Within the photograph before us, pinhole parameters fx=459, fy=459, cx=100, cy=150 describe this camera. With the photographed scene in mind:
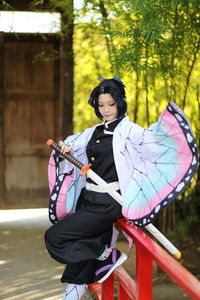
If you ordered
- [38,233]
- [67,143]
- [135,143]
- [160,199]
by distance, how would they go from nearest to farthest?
[160,199] < [135,143] < [67,143] < [38,233]

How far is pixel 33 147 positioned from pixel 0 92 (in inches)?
31.7

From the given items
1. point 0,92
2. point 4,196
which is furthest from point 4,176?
point 0,92

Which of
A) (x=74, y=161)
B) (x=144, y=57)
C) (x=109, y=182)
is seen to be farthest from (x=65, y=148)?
(x=144, y=57)

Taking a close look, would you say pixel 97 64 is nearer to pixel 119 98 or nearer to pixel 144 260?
pixel 119 98

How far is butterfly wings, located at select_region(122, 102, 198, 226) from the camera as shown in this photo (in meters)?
2.00

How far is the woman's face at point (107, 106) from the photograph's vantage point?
2.40 meters

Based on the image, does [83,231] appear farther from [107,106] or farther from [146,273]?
[107,106]

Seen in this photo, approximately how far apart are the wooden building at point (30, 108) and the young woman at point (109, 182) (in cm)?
313

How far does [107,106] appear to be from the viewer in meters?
2.41

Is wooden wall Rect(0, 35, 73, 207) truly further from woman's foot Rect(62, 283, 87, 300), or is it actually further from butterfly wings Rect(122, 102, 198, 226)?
butterfly wings Rect(122, 102, 198, 226)

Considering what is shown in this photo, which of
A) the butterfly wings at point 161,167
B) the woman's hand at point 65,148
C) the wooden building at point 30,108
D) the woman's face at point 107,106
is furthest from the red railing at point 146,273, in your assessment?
the wooden building at point 30,108

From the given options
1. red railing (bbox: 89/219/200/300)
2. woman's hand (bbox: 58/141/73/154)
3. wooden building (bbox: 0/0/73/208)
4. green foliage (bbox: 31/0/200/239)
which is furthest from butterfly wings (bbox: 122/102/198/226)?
wooden building (bbox: 0/0/73/208)

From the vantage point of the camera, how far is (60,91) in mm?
5723

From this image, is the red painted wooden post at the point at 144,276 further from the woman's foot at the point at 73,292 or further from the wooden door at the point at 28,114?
the wooden door at the point at 28,114
